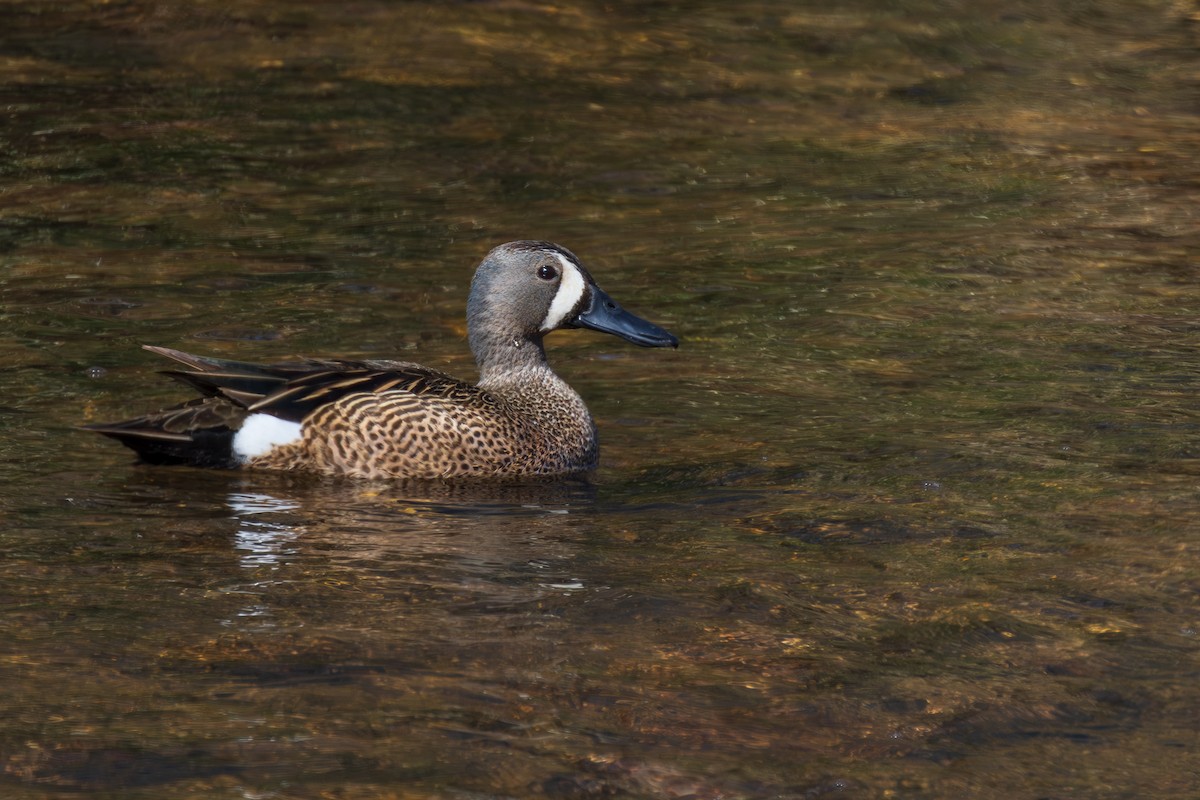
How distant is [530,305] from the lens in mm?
8508

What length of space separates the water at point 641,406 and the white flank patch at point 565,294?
0.53 meters

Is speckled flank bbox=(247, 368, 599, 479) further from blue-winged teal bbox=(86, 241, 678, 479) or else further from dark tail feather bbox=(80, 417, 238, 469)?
dark tail feather bbox=(80, 417, 238, 469)

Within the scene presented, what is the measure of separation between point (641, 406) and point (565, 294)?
648 mm

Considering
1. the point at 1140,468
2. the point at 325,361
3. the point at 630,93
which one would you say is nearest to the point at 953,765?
the point at 1140,468

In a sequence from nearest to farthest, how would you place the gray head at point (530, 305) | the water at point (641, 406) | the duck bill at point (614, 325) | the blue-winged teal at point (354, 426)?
1. the water at point (641, 406)
2. the blue-winged teal at point (354, 426)
3. the gray head at point (530, 305)
4. the duck bill at point (614, 325)

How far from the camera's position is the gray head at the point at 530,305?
8492 millimetres

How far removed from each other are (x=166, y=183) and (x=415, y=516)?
5795 mm

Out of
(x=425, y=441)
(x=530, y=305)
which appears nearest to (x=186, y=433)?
(x=425, y=441)

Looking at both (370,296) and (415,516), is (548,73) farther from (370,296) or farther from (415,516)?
(415,516)

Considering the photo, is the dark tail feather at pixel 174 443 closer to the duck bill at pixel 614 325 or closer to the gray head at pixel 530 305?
the gray head at pixel 530 305

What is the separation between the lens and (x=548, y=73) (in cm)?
1542

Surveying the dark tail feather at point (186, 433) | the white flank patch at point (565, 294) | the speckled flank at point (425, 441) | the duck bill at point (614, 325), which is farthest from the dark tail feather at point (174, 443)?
the duck bill at point (614, 325)

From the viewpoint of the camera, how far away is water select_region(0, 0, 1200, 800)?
208 inches

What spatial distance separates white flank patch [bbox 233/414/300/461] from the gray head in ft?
3.66
